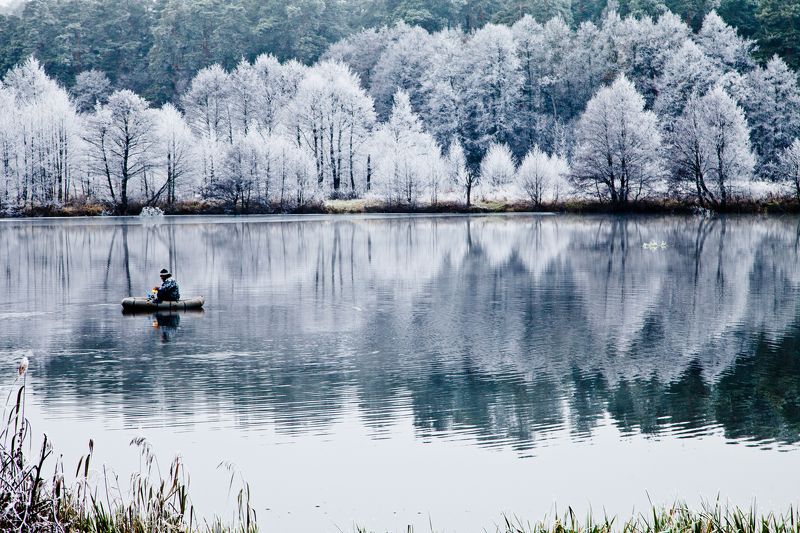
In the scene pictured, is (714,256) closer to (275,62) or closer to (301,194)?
(301,194)

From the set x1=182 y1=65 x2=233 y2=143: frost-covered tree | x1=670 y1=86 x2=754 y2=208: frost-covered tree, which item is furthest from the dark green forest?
x1=670 y1=86 x2=754 y2=208: frost-covered tree

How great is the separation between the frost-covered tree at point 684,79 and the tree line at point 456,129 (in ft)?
0.46

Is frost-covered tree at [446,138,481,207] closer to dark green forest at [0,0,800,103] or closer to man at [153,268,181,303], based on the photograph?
dark green forest at [0,0,800,103]

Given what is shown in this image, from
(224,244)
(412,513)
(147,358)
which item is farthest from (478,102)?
(412,513)

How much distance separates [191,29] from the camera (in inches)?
5098

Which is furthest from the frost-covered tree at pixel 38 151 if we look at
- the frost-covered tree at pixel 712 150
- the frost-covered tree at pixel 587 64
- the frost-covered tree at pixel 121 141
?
the frost-covered tree at pixel 587 64

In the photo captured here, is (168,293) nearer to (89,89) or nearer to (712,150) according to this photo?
(712,150)

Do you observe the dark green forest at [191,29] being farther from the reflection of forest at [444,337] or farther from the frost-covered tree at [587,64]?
the reflection of forest at [444,337]

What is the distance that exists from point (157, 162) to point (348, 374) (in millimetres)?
68200

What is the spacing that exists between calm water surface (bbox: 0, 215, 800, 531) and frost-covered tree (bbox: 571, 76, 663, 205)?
3632 centimetres

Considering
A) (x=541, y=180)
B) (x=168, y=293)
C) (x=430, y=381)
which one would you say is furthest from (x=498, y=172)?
(x=430, y=381)

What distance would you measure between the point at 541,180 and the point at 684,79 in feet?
66.5

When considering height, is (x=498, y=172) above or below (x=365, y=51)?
below

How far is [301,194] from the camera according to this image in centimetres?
7994
